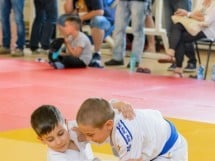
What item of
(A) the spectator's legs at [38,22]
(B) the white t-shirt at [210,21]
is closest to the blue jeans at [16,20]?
(A) the spectator's legs at [38,22]

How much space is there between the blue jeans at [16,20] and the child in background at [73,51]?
144cm

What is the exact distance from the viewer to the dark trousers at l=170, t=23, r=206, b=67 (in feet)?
21.3

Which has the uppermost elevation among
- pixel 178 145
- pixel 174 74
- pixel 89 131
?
pixel 89 131

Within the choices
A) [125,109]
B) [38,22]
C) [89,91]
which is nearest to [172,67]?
[89,91]

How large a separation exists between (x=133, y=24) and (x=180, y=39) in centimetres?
90

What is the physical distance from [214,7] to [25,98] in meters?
2.57

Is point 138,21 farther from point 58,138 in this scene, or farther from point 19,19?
point 58,138

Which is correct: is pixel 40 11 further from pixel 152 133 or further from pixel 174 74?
pixel 152 133

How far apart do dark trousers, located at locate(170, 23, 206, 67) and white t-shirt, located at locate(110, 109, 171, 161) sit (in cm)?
387

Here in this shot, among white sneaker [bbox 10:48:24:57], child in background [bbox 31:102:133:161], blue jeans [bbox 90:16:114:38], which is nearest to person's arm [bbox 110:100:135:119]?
child in background [bbox 31:102:133:161]

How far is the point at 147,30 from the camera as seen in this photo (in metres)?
8.36

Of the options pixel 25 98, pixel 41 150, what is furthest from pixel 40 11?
pixel 41 150

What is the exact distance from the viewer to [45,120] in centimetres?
261

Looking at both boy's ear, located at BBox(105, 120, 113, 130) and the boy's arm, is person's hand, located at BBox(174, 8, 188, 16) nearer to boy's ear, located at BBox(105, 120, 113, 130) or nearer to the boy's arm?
the boy's arm
